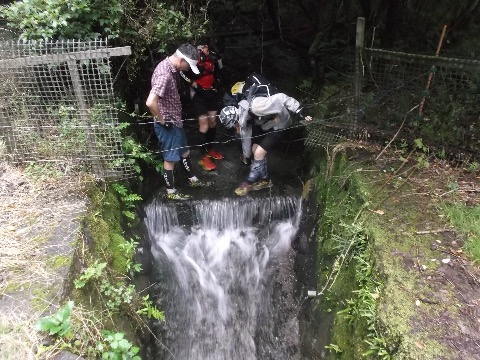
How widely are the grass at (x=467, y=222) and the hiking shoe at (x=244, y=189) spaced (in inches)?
124

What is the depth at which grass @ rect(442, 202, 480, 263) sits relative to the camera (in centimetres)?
428

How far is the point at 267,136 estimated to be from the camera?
6.50 meters

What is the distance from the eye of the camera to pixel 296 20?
10.1 metres

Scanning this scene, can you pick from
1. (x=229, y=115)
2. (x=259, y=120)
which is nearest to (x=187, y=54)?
(x=229, y=115)

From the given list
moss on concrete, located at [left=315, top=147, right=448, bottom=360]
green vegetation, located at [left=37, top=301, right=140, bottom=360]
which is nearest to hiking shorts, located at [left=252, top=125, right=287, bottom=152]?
moss on concrete, located at [left=315, top=147, right=448, bottom=360]

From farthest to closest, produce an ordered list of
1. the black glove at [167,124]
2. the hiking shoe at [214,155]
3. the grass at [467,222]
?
the hiking shoe at [214,155] → the black glove at [167,124] → the grass at [467,222]

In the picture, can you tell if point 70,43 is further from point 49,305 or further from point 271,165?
point 271,165

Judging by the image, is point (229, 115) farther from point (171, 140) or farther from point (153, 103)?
point (153, 103)

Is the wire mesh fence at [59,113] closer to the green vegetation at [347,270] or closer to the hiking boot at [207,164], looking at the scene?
the hiking boot at [207,164]

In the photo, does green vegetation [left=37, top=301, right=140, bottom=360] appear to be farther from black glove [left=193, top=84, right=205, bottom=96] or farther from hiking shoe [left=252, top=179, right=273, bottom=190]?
black glove [left=193, top=84, right=205, bottom=96]

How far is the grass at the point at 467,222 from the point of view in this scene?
428 cm

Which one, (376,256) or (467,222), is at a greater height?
(467,222)

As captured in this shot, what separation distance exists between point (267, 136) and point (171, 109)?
1.63m

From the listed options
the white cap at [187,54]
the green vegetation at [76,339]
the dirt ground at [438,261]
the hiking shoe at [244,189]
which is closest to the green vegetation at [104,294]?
the green vegetation at [76,339]
